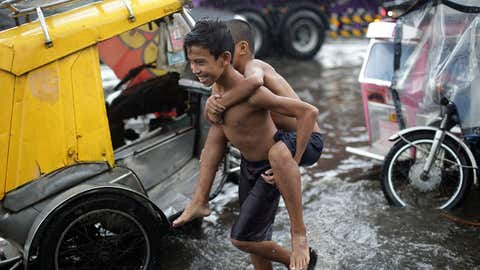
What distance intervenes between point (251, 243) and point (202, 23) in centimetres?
123

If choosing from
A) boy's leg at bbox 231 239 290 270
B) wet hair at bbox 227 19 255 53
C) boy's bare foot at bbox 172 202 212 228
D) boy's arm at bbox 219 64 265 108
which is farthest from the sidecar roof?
boy's leg at bbox 231 239 290 270

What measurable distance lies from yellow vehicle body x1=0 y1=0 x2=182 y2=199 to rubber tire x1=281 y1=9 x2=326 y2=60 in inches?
315

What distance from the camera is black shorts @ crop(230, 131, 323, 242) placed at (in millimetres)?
2816

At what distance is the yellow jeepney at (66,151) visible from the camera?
117 inches

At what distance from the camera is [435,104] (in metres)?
4.27

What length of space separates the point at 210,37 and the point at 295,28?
8.96m

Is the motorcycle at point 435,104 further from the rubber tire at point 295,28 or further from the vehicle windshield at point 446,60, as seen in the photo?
the rubber tire at point 295,28

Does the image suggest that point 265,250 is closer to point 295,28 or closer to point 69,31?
point 69,31

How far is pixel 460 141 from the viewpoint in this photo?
13.7ft

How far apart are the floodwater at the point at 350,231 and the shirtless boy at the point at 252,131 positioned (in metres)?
0.84

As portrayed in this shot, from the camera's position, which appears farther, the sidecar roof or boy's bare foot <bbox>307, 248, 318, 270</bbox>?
boy's bare foot <bbox>307, 248, 318, 270</bbox>

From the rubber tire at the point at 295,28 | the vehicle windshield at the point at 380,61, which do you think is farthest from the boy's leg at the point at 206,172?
the rubber tire at the point at 295,28

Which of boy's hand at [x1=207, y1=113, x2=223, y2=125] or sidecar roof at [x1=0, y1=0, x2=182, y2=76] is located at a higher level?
sidecar roof at [x1=0, y1=0, x2=182, y2=76]

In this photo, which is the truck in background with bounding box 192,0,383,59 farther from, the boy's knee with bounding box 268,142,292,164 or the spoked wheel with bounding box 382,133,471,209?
the boy's knee with bounding box 268,142,292,164
